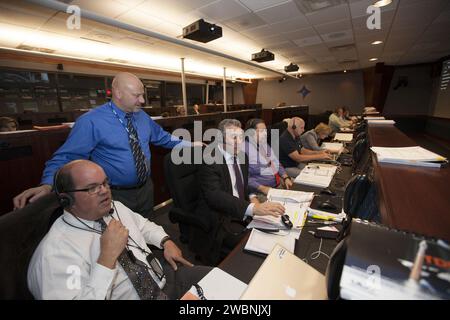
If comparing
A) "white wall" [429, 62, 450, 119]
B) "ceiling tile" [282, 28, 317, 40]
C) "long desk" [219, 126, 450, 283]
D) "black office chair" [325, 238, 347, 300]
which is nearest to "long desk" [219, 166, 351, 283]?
"long desk" [219, 126, 450, 283]

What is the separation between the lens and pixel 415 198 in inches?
29.1

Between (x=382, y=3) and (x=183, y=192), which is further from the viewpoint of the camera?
(x=382, y=3)

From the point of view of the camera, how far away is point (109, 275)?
0.80 metres

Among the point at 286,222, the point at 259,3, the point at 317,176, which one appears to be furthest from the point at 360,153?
the point at 259,3

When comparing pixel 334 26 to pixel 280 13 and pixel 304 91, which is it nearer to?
pixel 280 13

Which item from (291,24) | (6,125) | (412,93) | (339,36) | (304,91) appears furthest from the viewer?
(304,91)

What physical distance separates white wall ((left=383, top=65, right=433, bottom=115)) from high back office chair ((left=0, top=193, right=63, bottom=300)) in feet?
43.8

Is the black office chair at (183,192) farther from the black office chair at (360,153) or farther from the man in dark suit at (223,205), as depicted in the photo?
the black office chair at (360,153)

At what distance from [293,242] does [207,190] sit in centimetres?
70

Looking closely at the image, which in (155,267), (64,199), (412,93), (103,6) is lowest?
(155,267)

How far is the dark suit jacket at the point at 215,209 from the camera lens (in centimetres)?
145

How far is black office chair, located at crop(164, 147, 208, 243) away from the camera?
150 cm

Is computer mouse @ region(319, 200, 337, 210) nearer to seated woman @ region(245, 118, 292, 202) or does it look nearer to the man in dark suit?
the man in dark suit

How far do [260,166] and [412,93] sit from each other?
39.1 ft
